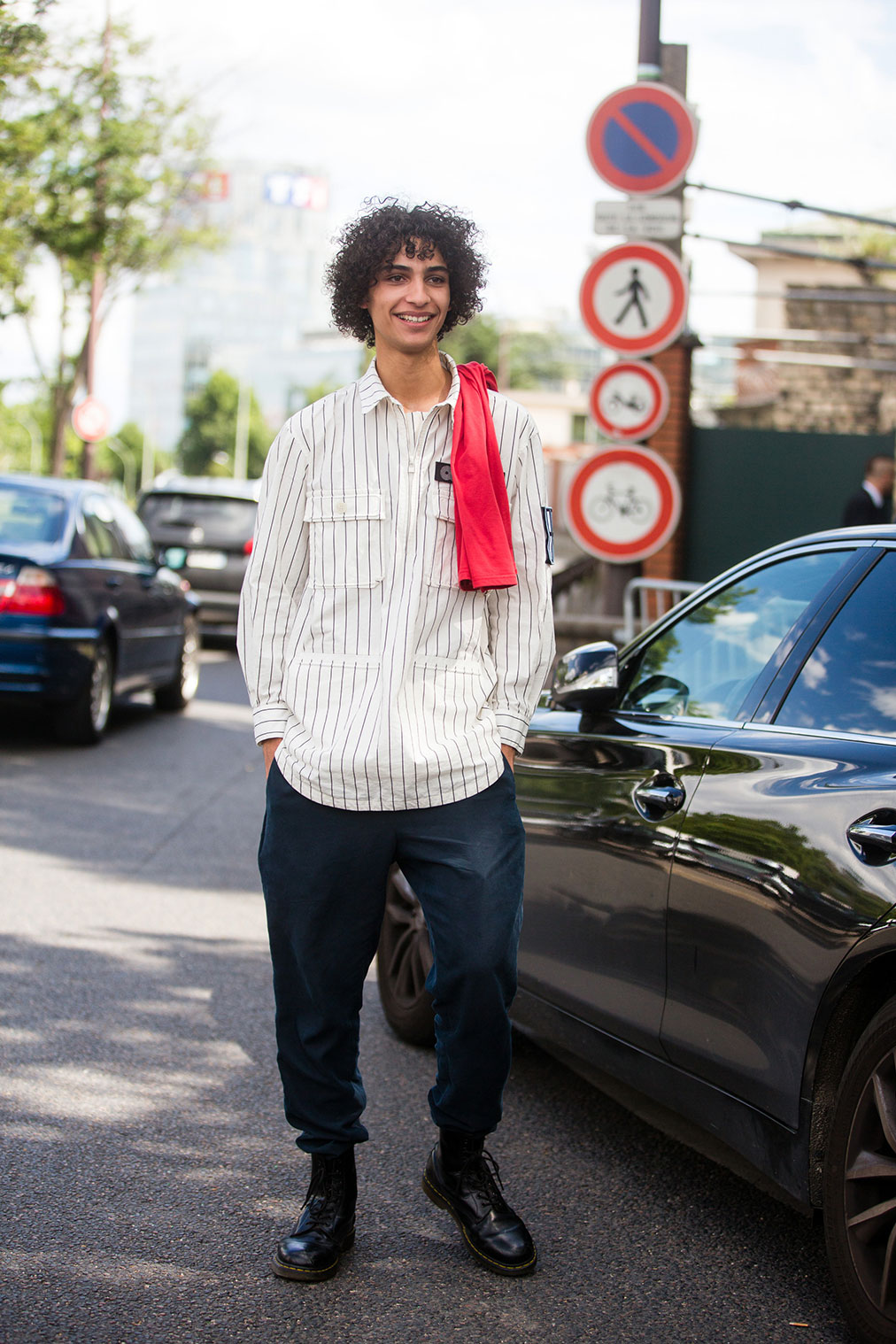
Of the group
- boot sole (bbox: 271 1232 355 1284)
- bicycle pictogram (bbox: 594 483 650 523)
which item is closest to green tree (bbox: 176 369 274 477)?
bicycle pictogram (bbox: 594 483 650 523)

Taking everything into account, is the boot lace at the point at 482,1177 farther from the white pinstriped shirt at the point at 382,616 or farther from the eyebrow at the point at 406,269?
the eyebrow at the point at 406,269

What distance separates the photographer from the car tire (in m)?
2.71

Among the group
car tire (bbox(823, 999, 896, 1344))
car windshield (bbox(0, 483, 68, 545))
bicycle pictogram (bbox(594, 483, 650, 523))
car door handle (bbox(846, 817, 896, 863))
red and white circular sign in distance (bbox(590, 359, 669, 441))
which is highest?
red and white circular sign in distance (bbox(590, 359, 669, 441))

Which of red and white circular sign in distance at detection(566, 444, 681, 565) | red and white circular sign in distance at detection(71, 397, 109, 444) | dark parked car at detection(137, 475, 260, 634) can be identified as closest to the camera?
red and white circular sign in distance at detection(566, 444, 681, 565)

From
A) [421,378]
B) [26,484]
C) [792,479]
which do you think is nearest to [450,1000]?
[421,378]

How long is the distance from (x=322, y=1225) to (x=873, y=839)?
132cm

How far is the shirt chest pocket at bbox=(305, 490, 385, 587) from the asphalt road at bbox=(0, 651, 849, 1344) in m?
1.35

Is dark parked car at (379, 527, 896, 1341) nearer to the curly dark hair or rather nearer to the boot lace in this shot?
the boot lace

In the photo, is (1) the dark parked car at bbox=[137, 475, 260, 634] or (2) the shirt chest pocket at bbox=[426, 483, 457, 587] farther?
(1) the dark parked car at bbox=[137, 475, 260, 634]

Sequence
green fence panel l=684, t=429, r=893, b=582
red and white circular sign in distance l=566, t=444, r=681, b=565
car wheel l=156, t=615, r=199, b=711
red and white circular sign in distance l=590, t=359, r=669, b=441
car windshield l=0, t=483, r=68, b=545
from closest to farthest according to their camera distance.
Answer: red and white circular sign in distance l=566, t=444, r=681, b=565 → red and white circular sign in distance l=590, t=359, r=669, b=441 → car windshield l=0, t=483, r=68, b=545 → green fence panel l=684, t=429, r=893, b=582 → car wheel l=156, t=615, r=199, b=711

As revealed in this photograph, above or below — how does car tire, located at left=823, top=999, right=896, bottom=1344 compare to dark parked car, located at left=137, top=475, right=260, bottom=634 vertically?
below

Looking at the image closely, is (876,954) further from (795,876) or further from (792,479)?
(792,479)

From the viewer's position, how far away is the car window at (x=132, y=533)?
11320 mm

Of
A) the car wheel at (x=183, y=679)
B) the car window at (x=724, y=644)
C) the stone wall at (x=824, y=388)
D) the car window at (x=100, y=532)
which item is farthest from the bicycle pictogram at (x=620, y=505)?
the stone wall at (x=824, y=388)
